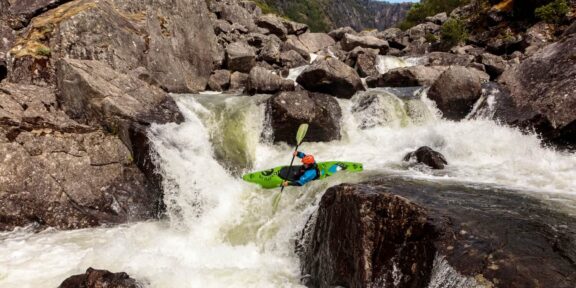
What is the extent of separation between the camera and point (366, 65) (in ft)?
63.3

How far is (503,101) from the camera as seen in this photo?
1180 centimetres

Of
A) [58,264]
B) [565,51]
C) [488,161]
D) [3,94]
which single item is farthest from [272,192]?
[565,51]

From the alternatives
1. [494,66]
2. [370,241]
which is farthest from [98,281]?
[494,66]

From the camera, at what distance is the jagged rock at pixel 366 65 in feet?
62.5

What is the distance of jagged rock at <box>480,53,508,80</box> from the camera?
16.5 metres

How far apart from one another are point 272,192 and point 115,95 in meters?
4.39

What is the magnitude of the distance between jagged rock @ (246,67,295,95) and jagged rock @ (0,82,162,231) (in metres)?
5.52

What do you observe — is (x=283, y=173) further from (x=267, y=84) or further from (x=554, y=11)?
(x=554, y=11)

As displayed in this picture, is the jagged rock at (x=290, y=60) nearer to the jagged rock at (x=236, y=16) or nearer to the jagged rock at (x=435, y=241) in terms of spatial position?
the jagged rock at (x=236, y=16)

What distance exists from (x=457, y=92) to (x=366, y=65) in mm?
7078

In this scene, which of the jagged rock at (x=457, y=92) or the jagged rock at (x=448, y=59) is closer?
the jagged rock at (x=457, y=92)

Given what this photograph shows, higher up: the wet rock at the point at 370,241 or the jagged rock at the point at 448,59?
the jagged rock at the point at 448,59

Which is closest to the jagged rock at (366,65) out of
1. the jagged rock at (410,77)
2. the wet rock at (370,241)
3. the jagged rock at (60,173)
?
the jagged rock at (410,77)

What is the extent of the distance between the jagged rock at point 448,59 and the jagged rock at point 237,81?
9.60m
